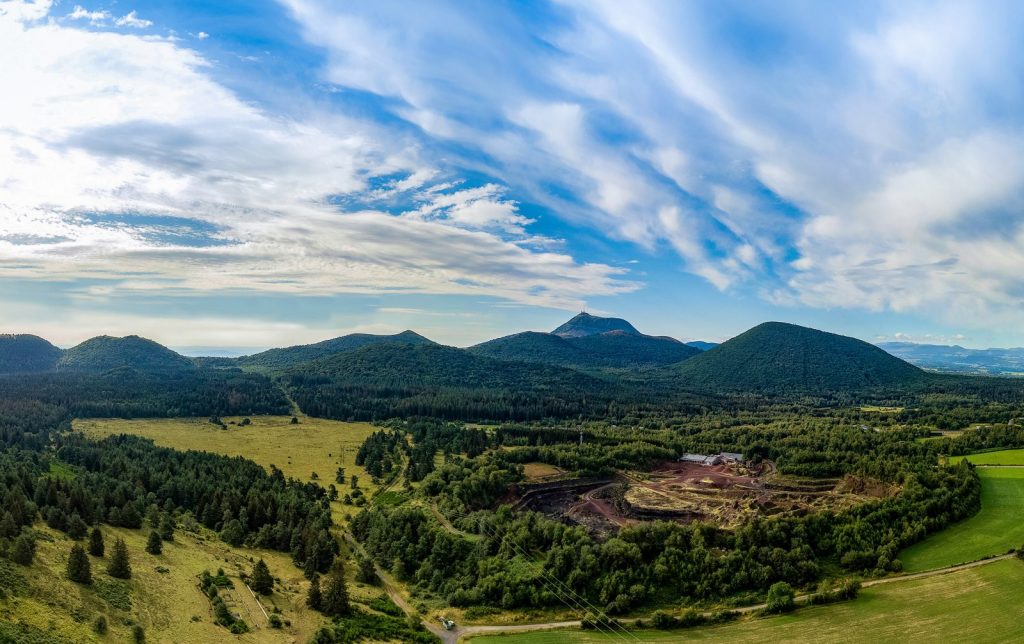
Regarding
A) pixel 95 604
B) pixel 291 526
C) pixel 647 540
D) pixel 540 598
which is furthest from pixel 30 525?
pixel 647 540

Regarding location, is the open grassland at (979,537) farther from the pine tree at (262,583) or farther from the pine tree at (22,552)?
the pine tree at (22,552)

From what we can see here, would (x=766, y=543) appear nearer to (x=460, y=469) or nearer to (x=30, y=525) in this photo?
(x=460, y=469)

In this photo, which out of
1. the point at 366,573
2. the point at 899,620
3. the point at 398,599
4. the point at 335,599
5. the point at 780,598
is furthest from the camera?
the point at 366,573

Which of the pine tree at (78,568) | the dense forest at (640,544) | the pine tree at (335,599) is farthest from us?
the dense forest at (640,544)

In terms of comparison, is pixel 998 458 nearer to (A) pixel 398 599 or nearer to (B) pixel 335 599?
(A) pixel 398 599

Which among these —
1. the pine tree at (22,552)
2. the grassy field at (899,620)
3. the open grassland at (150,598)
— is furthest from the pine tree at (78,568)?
the grassy field at (899,620)

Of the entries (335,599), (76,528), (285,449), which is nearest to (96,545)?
(76,528)
